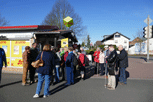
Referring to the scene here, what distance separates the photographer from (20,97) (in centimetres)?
456

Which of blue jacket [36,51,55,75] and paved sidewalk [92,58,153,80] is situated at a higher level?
blue jacket [36,51,55,75]

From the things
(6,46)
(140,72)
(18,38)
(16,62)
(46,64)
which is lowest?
(140,72)

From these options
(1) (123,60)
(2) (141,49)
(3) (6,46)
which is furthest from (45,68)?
(2) (141,49)

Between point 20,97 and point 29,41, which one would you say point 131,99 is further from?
point 29,41

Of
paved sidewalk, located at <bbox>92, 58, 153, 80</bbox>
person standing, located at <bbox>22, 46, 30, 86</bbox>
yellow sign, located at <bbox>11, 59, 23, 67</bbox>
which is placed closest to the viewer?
person standing, located at <bbox>22, 46, 30, 86</bbox>

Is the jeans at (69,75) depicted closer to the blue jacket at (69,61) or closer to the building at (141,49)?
the blue jacket at (69,61)

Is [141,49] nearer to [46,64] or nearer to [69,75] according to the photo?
[69,75]

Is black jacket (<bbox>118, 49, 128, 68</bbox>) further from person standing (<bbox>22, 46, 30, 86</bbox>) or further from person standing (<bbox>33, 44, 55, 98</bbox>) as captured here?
person standing (<bbox>22, 46, 30, 86</bbox>)

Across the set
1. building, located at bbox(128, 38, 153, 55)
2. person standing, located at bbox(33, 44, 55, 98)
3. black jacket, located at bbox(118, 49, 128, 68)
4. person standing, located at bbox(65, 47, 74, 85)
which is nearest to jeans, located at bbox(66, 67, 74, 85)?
person standing, located at bbox(65, 47, 74, 85)

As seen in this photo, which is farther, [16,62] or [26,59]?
[16,62]

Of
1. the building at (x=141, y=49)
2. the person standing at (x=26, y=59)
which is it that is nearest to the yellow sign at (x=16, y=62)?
the person standing at (x=26, y=59)

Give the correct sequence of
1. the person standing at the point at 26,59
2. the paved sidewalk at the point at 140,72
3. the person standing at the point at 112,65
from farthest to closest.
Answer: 1. the paved sidewalk at the point at 140,72
2. the person standing at the point at 26,59
3. the person standing at the point at 112,65

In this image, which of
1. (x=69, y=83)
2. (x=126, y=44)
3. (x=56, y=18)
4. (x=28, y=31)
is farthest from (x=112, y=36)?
(x=69, y=83)

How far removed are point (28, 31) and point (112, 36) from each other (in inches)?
2095
